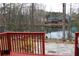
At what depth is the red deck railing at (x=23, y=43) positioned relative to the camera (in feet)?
13.3

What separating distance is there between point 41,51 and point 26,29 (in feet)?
2.13

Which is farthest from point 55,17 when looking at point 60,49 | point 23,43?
point 23,43

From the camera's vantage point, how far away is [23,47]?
4.24 metres

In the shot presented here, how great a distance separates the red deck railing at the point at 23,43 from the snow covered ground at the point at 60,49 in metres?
0.12

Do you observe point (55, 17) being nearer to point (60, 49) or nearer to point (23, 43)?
point (60, 49)

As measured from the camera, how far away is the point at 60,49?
4.06 meters

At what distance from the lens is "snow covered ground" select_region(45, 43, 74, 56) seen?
395 cm

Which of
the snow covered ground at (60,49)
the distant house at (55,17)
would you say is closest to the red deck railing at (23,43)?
the snow covered ground at (60,49)

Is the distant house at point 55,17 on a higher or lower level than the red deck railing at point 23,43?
higher

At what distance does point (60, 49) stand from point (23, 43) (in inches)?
31.9

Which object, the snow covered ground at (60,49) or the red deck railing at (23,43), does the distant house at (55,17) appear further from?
the snow covered ground at (60,49)

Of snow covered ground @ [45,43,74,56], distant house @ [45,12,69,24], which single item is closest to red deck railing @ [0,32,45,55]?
snow covered ground @ [45,43,74,56]

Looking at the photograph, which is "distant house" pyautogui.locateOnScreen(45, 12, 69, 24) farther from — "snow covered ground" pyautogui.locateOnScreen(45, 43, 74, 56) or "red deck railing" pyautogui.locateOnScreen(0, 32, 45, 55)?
"snow covered ground" pyautogui.locateOnScreen(45, 43, 74, 56)

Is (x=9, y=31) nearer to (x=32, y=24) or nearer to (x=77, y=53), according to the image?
(x=32, y=24)
